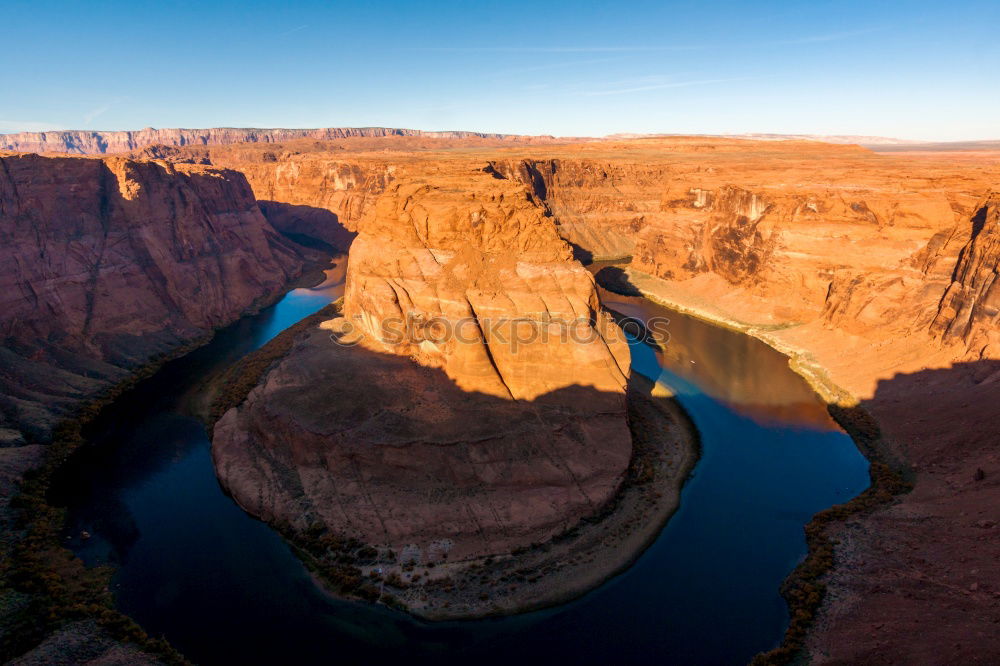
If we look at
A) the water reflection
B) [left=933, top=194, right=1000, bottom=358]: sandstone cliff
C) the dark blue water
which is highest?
[left=933, top=194, right=1000, bottom=358]: sandstone cliff

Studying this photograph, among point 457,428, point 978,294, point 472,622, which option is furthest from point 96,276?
point 978,294

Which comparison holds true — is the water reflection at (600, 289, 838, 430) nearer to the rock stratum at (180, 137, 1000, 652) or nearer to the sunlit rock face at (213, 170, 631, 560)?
the rock stratum at (180, 137, 1000, 652)

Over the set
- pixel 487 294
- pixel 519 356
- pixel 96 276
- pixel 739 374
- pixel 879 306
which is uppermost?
pixel 487 294

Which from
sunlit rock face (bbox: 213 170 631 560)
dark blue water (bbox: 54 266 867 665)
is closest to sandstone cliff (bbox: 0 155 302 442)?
dark blue water (bbox: 54 266 867 665)

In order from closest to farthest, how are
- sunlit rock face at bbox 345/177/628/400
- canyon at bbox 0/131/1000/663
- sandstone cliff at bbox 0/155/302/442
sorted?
canyon at bbox 0/131/1000/663 → sunlit rock face at bbox 345/177/628/400 → sandstone cliff at bbox 0/155/302/442

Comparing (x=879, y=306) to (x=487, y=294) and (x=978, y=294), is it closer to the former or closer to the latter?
(x=978, y=294)

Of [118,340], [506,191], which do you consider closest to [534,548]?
[506,191]

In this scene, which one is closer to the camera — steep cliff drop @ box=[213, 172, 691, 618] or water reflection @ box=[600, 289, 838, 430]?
steep cliff drop @ box=[213, 172, 691, 618]
